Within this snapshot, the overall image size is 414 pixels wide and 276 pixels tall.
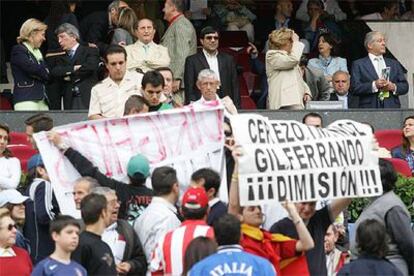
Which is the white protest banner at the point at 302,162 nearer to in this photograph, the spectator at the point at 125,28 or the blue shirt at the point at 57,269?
the blue shirt at the point at 57,269

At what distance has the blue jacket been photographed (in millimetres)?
19516

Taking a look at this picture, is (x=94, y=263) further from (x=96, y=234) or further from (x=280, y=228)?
(x=280, y=228)

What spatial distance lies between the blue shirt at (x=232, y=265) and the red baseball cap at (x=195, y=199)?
0.63 m

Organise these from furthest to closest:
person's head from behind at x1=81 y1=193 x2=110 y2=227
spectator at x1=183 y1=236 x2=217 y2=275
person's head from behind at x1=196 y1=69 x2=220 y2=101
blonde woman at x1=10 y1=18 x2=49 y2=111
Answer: blonde woman at x1=10 y1=18 x2=49 y2=111
person's head from behind at x1=196 y1=69 x2=220 y2=101
person's head from behind at x1=81 y1=193 x2=110 y2=227
spectator at x1=183 y1=236 x2=217 y2=275

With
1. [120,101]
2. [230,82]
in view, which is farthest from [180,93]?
[120,101]

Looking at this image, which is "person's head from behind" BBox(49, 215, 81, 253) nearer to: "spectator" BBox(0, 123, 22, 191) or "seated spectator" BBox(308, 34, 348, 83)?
"spectator" BBox(0, 123, 22, 191)

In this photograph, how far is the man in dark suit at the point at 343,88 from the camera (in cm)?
2069

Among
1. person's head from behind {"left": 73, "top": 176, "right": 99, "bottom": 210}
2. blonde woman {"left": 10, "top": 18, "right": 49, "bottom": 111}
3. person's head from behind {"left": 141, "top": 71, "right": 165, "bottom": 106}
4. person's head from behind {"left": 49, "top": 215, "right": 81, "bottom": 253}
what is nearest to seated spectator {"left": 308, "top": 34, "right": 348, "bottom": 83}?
blonde woman {"left": 10, "top": 18, "right": 49, "bottom": 111}

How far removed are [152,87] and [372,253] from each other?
3.52 m

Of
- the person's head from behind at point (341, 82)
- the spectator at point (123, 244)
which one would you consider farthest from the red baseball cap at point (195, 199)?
the person's head from behind at point (341, 82)

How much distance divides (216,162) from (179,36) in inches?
245

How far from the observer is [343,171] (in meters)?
13.8

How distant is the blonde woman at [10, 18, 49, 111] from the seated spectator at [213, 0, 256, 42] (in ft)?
12.5

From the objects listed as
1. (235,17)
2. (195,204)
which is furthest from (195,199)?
(235,17)
